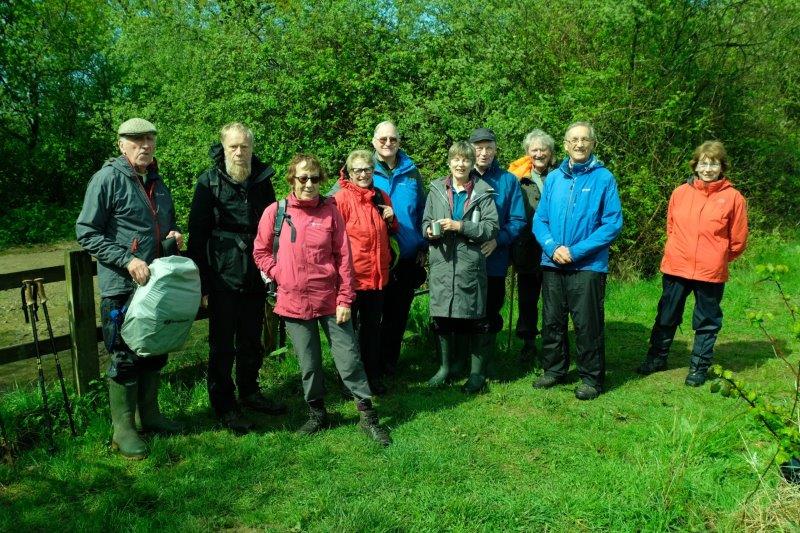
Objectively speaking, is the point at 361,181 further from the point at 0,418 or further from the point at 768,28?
the point at 768,28

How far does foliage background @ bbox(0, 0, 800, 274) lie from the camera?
9047 mm

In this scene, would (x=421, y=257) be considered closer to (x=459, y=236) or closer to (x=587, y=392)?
(x=459, y=236)

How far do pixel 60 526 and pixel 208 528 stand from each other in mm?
755

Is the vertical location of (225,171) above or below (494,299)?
above

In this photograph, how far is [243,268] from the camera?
4.41 m

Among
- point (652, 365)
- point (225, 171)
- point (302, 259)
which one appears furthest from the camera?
point (652, 365)

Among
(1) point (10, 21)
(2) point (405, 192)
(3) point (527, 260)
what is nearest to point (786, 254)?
(3) point (527, 260)

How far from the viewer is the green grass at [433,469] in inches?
132

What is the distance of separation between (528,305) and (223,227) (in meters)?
3.09

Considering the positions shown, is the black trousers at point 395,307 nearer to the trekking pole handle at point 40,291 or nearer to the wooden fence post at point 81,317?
the wooden fence post at point 81,317

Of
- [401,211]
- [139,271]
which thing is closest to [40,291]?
[139,271]

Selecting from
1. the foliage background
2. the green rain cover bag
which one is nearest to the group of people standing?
the green rain cover bag

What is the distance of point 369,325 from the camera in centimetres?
512

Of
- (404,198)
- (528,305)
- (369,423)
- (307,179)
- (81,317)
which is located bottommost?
(369,423)
